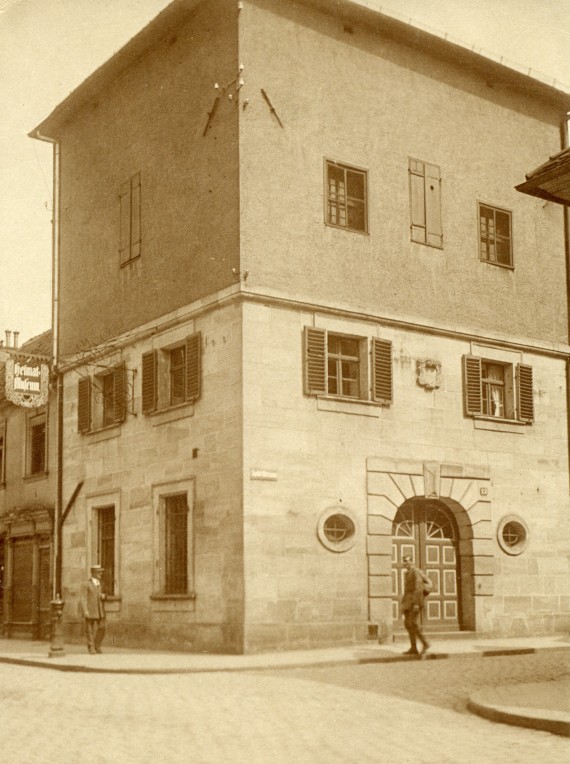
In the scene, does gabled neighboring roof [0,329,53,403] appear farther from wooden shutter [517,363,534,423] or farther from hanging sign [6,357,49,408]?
wooden shutter [517,363,534,423]

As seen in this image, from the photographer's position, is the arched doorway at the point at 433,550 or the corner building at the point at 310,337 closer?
the corner building at the point at 310,337

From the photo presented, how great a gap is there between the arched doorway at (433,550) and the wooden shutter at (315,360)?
3.43 m

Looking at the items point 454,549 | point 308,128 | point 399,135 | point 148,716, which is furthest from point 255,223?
point 148,716

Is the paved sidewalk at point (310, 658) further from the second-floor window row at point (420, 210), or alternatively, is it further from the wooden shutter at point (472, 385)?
the second-floor window row at point (420, 210)

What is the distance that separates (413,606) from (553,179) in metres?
7.89

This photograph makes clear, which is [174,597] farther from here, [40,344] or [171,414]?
[40,344]

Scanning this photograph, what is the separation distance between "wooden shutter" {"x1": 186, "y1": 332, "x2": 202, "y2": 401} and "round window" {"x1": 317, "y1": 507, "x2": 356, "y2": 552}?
11.3ft

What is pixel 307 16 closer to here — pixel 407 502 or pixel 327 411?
pixel 327 411

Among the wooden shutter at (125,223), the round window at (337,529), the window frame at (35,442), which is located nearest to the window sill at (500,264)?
the round window at (337,529)

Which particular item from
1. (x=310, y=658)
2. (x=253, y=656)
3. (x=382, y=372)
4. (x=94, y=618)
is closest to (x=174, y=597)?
(x=94, y=618)

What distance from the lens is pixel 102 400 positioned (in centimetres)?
2630

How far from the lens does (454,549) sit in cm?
2444

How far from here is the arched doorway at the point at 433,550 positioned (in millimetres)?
23672

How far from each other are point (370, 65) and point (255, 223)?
16.0ft
